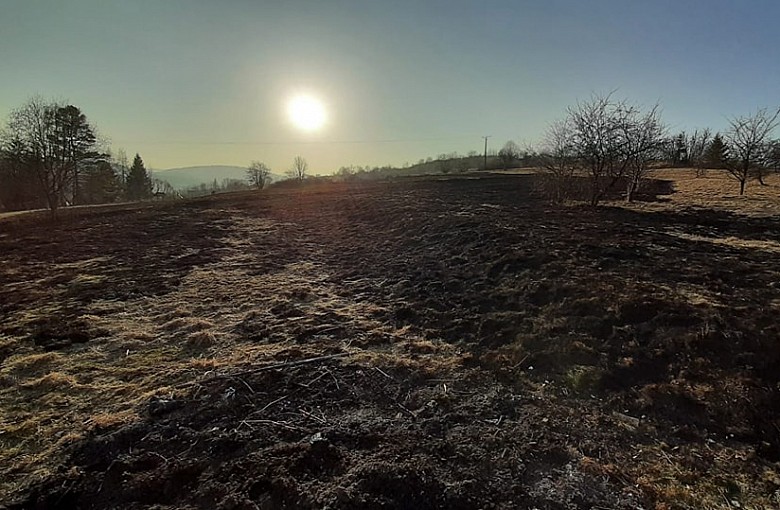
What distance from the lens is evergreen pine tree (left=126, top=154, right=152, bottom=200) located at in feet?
→ 159

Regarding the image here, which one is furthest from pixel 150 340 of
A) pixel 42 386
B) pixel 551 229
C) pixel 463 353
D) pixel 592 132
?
pixel 592 132

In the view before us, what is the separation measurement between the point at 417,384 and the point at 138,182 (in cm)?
5571

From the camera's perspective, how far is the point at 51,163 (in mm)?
17453

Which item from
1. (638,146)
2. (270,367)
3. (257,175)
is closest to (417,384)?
(270,367)

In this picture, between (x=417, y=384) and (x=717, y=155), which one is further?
(x=717, y=155)

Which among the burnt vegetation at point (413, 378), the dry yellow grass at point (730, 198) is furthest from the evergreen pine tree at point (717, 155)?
the burnt vegetation at point (413, 378)

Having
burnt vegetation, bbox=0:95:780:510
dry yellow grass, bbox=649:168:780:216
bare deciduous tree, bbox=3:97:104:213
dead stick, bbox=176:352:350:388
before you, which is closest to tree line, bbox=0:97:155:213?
bare deciduous tree, bbox=3:97:104:213

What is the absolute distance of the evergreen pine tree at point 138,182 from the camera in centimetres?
4834

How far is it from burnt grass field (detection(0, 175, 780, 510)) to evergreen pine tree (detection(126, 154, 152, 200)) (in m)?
46.6

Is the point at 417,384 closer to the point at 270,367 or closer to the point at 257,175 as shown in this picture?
the point at 270,367

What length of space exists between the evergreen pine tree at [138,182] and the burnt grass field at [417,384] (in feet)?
153

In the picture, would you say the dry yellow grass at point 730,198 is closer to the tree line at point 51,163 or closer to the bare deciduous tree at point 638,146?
the bare deciduous tree at point 638,146

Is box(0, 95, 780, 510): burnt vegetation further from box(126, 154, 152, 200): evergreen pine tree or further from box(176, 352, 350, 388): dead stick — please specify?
box(126, 154, 152, 200): evergreen pine tree

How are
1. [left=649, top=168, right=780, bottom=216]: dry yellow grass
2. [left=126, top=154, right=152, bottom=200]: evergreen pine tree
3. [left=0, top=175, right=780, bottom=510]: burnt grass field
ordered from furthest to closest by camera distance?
[left=126, top=154, right=152, bottom=200]: evergreen pine tree < [left=649, top=168, right=780, bottom=216]: dry yellow grass < [left=0, top=175, right=780, bottom=510]: burnt grass field
